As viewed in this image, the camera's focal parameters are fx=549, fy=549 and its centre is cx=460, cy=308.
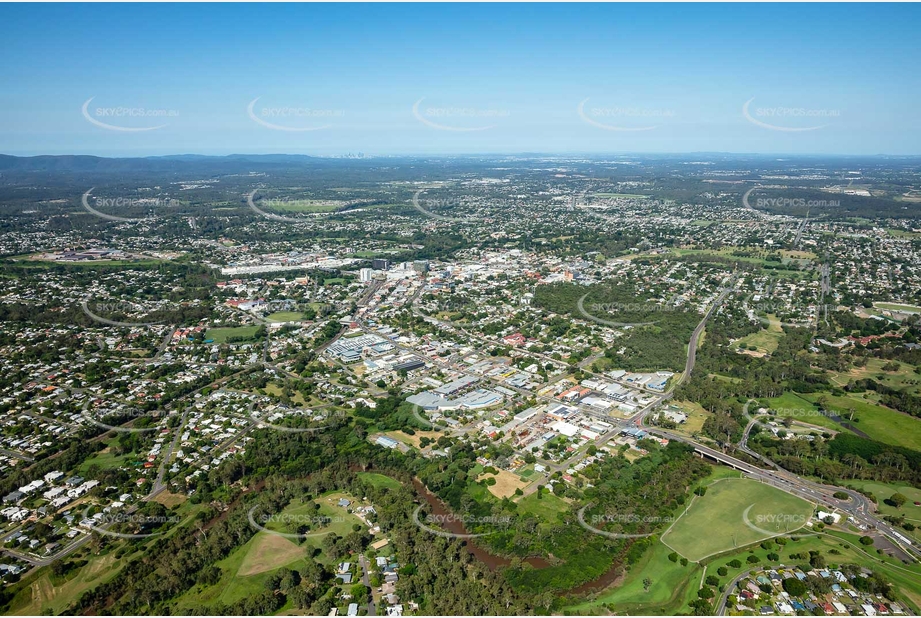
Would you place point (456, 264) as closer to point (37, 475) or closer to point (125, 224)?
point (37, 475)

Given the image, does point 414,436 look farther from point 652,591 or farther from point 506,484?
point 652,591

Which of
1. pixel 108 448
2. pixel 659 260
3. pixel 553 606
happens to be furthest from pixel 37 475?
pixel 659 260

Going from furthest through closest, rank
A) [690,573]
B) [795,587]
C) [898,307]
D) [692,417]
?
[898,307]
[692,417]
[690,573]
[795,587]

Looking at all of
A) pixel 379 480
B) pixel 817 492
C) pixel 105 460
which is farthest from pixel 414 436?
pixel 817 492

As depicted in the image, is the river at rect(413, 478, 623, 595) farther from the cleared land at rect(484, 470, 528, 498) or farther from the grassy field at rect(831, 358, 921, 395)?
the grassy field at rect(831, 358, 921, 395)

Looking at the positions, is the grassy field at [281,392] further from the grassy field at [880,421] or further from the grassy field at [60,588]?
the grassy field at [880,421]

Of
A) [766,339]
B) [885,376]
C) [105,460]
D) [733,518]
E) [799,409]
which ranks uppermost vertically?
[766,339]
